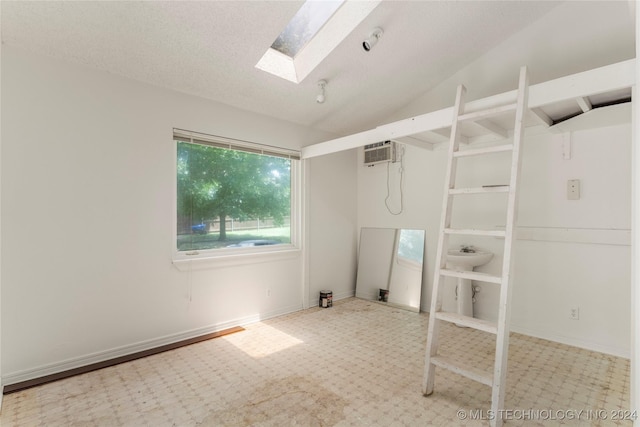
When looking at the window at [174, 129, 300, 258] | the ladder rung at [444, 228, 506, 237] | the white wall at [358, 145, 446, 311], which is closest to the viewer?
the ladder rung at [444, 228, 506, 237]

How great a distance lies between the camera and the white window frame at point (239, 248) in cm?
299

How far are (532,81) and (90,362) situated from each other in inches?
182

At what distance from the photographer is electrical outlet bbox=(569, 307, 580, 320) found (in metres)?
2.87

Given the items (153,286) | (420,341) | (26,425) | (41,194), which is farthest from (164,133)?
(420,341)

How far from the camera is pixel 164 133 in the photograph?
2891mm

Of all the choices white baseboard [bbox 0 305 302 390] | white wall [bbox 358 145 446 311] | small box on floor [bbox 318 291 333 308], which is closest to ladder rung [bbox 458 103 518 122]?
white wall [bbox 358 145 446 311]

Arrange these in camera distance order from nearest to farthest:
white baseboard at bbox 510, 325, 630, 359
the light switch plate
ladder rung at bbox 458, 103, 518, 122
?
ladder rung at bbox 458, 103, 518, 122 < white baseboard at bbox 510, 325, 630, 359 < the light switch plate

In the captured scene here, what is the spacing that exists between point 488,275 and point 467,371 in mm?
603

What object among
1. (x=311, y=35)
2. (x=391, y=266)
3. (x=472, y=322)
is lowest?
(x=391, y=266)

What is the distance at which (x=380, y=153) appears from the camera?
4.36 metres

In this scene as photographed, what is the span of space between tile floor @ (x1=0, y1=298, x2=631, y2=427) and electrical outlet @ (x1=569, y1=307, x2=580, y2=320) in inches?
11.6

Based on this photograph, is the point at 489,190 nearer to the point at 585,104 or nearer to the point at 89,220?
the point at 585,104

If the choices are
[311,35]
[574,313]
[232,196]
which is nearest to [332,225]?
[232,196]

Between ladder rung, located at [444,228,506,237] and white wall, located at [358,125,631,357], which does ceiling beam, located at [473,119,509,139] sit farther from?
ladder rung, located at [444,228,506,237]
